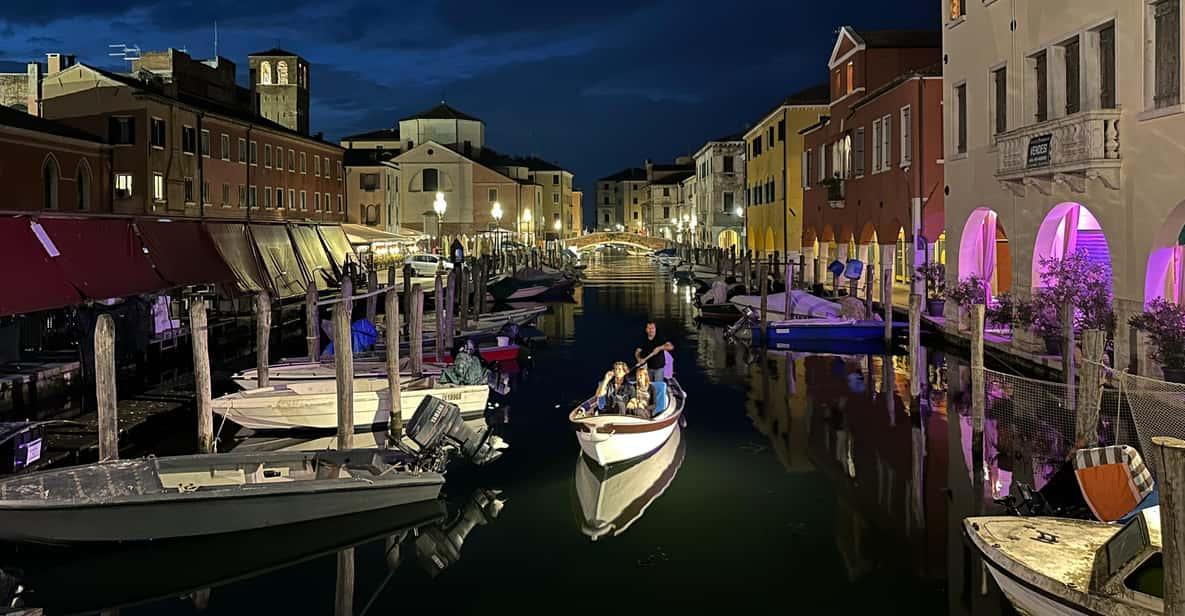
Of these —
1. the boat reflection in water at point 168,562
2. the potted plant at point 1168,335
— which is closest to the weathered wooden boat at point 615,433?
the boat reflection in water at point 168,562

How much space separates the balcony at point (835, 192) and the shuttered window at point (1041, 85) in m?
18.9

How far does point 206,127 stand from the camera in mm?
45750

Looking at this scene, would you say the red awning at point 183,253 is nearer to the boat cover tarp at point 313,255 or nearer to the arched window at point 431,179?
the boat cover tarp at point 313,255

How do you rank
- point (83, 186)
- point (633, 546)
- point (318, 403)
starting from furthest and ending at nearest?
point (83, 186) → point (318, 403) → point (633, 546)

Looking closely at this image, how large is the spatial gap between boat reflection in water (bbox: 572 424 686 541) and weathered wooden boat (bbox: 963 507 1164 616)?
15.4 ft

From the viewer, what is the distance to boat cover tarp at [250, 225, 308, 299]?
3388 cm

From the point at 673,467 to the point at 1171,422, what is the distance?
6.90 m

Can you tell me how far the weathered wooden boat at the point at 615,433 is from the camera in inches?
606

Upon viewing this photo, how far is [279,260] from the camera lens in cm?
3512

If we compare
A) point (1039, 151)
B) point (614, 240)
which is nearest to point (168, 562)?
point (1039, 151)

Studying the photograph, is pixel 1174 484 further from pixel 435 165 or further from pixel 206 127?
pixel 435 165

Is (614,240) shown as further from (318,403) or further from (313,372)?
(318,403)

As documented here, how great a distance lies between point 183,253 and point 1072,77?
22266 millimetres

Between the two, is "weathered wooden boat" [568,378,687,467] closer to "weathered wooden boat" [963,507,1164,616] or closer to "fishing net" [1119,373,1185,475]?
"weathered wooden boat" [963,507,1164,616]
